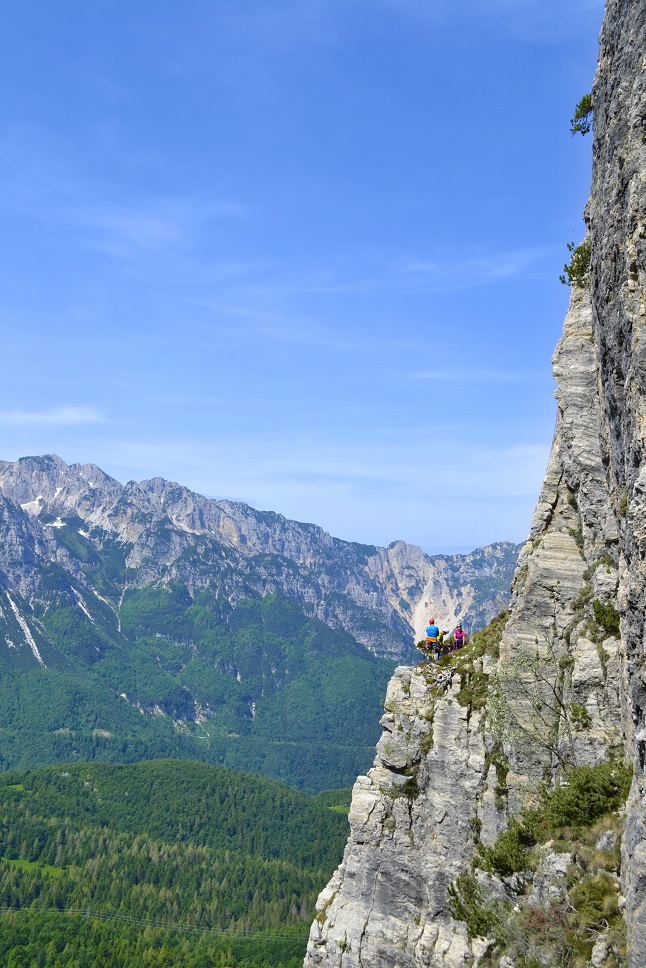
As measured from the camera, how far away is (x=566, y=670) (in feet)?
122

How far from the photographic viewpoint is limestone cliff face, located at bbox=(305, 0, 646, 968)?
72.0ft

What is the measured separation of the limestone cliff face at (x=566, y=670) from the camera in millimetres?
21953

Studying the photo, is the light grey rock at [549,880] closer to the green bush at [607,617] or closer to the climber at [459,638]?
the green bush at [607,617]

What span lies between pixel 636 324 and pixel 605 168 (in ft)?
29.5

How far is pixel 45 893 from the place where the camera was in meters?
188

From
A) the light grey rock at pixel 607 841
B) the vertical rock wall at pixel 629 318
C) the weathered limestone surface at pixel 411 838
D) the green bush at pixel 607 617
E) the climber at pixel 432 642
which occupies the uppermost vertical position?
the vertical rock wall at pixel 629 318

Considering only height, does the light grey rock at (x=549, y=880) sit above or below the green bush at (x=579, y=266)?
below

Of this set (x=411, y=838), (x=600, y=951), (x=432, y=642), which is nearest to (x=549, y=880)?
(x=600, y=951)

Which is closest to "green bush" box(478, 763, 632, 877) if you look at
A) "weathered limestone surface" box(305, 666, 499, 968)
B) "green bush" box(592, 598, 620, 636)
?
"weathered limestone surface" box(305, 666, 499, 968)

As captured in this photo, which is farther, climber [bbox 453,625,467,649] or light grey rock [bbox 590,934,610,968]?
climber [bbox 453,625,467,649]

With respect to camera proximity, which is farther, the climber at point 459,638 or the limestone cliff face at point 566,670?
the climber at point 459,638

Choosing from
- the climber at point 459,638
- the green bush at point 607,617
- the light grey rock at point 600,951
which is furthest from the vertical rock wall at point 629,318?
the climber at point 459,638

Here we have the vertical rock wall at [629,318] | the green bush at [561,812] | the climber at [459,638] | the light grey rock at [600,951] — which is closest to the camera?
the vertical rock wall at [629,318]

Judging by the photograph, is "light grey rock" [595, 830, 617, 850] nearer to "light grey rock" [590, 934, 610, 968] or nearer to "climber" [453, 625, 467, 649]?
"light grey rock" [590, 934, 610, 968]
